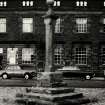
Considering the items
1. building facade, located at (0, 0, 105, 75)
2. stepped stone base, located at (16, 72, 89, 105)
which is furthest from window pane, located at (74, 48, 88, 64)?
stepped stone base, located at (16, 72, 89, 105)

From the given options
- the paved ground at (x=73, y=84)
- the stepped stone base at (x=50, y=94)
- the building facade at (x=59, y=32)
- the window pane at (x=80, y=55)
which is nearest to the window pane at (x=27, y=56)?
the building facade at (x=59, y=32)

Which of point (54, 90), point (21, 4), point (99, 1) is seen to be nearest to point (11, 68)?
point (21, 4)

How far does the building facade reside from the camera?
36875 mm

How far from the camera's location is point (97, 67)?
36812mm

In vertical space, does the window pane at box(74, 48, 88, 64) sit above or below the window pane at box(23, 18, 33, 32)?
below

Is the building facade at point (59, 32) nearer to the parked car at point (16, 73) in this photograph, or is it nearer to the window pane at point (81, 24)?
the window pane at point (81, 24)

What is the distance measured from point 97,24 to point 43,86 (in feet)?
78.1

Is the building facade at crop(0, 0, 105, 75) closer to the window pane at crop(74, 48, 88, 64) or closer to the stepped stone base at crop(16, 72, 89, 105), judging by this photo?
the window pane at crop(74, 48, 88, 64)

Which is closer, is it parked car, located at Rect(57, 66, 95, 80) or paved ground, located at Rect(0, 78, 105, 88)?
paved ground, located at Rect(0, 78, 105, 88)

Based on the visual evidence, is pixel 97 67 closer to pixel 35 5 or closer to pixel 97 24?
pixel 97 24

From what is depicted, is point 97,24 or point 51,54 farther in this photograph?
point 97,24

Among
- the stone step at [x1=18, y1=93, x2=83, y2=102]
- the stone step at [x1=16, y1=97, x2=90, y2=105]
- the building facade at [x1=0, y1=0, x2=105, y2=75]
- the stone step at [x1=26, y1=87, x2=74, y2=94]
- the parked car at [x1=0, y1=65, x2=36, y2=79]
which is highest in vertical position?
the building facade at [x1=0, y1=0, x2=105, y2=75]

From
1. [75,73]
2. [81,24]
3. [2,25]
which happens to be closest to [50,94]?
[75,73]

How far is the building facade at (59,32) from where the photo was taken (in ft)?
121
